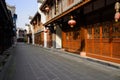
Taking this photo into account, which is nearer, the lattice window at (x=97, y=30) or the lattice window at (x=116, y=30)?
the lattice window at (x=116, y=30)

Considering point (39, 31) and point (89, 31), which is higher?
point (39, 31)

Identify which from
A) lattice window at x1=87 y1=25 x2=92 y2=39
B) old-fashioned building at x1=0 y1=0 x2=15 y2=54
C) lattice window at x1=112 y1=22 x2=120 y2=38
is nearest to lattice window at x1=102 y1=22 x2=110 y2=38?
lattice window at x1=112 y1=22 x2=120 y2=38

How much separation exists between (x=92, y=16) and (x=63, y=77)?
7603 millimetres

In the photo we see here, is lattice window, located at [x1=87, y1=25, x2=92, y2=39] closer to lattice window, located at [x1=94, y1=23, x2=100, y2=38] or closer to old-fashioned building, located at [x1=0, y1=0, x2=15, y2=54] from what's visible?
lattice window, located at [x1=94, y1=23, x2=100, y2=38]

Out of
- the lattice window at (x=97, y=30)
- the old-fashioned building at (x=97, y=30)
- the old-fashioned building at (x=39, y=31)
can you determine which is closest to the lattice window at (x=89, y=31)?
the old-fashioned building at (x=97, y=30)

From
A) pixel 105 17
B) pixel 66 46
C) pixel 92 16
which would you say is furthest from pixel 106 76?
pixel 66 46

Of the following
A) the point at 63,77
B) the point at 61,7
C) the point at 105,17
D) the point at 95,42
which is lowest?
the point at 63,77

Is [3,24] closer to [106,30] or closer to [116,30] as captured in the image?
[106,30]

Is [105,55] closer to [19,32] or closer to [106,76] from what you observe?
[106,76]

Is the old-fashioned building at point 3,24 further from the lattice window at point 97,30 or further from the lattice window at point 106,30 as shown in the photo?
the lattice window at point 106,30

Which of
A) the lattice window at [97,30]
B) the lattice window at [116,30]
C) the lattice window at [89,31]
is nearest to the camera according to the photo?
the lattice window at [116,30]

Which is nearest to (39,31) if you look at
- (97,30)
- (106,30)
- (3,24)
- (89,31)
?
(3,24)

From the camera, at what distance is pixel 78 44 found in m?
20.8

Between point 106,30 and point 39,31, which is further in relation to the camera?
point 39,31
